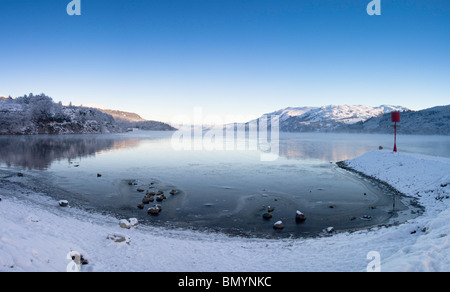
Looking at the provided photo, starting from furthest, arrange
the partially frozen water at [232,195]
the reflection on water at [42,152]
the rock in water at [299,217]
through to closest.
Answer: the reflection on water at [42,152] < the rock in water at [299,217] < the partially frozen water at [232,195]

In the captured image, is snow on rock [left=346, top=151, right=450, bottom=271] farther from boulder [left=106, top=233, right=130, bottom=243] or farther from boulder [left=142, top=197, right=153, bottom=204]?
boulder [left=142, top=197, right=153, bottom=204]

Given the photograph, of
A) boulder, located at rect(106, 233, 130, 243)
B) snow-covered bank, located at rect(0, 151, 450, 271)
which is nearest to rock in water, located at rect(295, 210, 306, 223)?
snow-covered bank, located at rect(0, 151, 450, 271)

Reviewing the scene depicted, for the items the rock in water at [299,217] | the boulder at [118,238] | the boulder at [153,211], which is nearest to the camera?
the boulder at [118,238]

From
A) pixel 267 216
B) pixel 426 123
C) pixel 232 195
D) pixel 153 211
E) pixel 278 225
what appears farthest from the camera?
pixel 426 123

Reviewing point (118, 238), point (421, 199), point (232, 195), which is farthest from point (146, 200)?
point (421, 199)

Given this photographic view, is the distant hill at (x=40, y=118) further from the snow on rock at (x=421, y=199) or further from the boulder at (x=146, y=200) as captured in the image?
the snow on rock at (x=421, y=199)

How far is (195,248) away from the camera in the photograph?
9969 millimetres

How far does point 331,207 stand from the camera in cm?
1630

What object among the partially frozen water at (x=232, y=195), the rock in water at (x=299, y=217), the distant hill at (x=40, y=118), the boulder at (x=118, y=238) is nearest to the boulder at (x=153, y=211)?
the partially frozen water at (x=232, y=195)

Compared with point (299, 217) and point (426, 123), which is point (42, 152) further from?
point (426, 123)

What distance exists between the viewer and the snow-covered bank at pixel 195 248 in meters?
7.24
